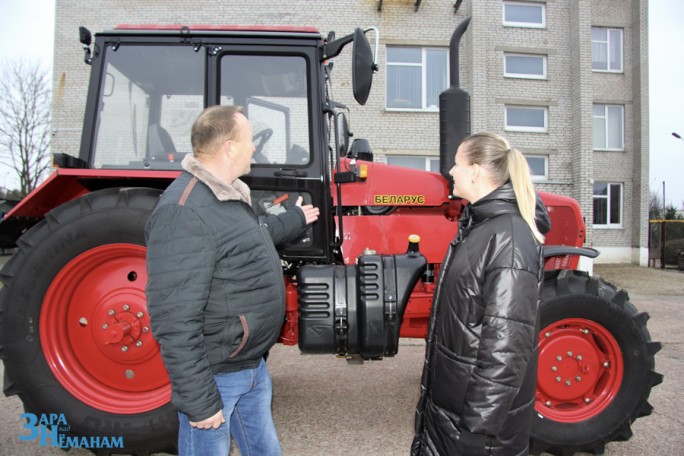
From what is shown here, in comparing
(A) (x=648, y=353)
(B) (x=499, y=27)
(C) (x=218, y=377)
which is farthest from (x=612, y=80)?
(C) (x=218, y=377)

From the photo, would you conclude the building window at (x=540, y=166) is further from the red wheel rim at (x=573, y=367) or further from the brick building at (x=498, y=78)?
the red wheel rim at (x=573, y=367)

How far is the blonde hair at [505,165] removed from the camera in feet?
5.45

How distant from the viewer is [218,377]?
5.41ft

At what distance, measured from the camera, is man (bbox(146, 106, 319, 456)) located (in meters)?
1.46

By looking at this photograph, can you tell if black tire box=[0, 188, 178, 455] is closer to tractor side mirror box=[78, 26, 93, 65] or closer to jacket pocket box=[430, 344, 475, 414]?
tractor side mirror box=[78, 26, 93, 65]

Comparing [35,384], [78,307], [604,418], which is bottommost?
[604,418]

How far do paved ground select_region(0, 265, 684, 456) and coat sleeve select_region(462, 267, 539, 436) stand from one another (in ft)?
5.11

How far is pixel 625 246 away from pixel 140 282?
1621 centimetres

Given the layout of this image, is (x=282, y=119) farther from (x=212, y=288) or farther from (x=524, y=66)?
(x=524, y=66)

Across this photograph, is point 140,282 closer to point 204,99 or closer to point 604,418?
point 204,99

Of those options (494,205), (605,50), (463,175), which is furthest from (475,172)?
(605,50)

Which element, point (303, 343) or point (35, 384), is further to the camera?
point (303, 343)

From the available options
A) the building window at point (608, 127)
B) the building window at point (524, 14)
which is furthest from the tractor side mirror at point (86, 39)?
the building window at point (608, 127)

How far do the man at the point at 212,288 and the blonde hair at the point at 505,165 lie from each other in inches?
33.1
